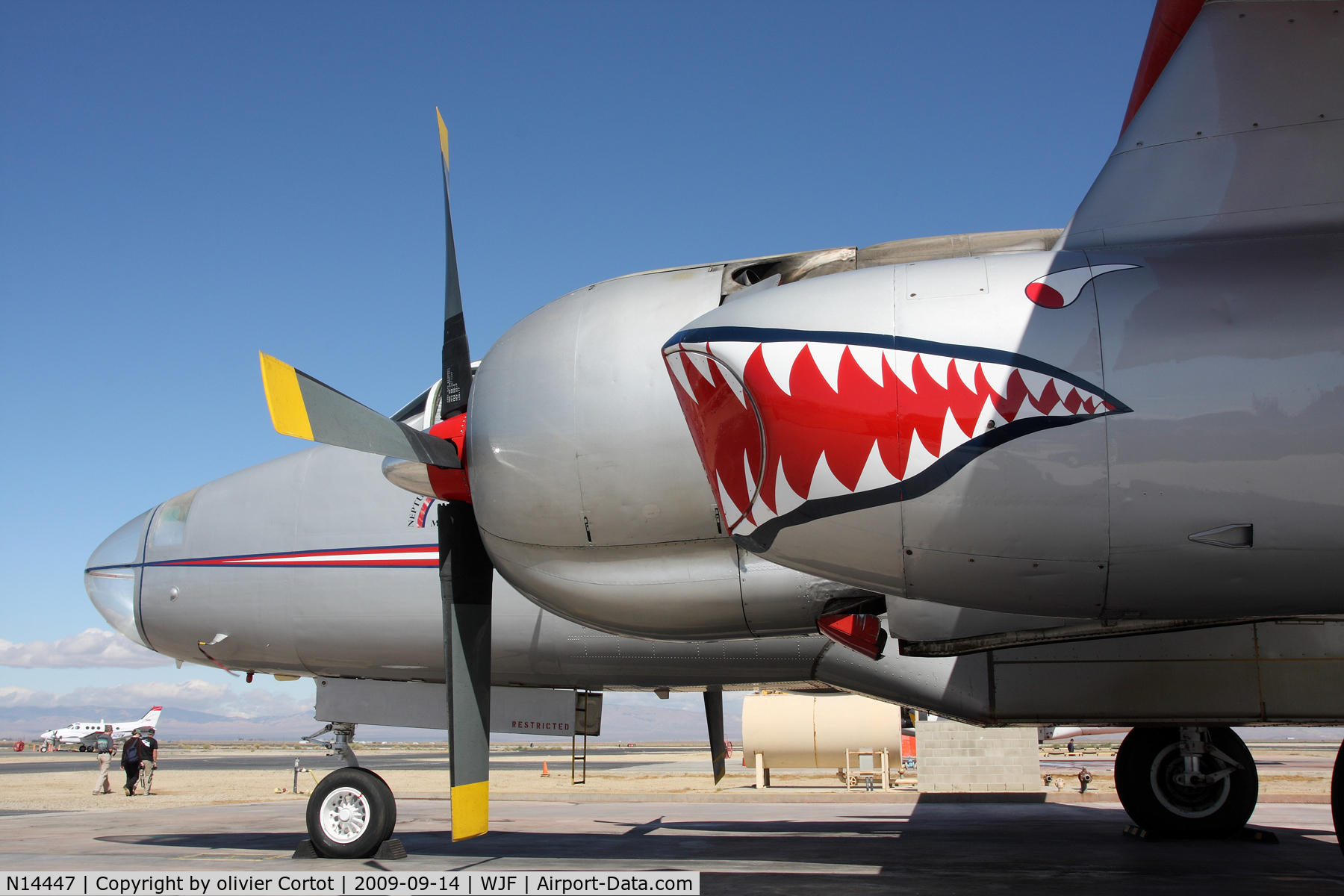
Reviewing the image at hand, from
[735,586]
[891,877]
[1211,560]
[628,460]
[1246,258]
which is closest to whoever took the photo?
[1211,560]

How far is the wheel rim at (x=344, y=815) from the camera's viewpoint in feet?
28.2

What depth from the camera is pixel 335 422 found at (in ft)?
18.4

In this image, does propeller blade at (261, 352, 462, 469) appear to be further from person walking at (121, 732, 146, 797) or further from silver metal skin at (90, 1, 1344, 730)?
person walking at (121, 732, 146, 797)

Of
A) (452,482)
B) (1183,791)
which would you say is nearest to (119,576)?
(452,482)

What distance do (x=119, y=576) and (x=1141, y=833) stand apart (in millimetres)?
10966

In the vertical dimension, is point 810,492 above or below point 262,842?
above

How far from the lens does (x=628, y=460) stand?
5.38m

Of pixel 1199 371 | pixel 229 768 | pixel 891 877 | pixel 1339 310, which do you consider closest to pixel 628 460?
pixel 1199 371

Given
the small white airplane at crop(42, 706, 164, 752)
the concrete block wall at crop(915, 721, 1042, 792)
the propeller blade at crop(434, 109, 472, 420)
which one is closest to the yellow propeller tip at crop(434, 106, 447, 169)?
the propeller blade at crop(434, 109, 472, 420)

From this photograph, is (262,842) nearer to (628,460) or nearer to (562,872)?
(562,872)

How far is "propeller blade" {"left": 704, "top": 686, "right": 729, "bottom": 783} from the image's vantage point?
33.5 feet

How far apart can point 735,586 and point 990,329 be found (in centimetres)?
241

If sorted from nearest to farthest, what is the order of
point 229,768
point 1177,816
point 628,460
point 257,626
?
point 628,460
point 257,626
point 1177,816
point 229,768

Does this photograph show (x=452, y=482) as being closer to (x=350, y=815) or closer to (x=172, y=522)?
(x=350, y=815)
